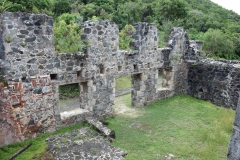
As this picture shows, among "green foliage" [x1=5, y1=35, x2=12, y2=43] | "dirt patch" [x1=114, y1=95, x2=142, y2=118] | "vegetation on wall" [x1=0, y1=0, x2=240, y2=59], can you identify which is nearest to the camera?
"green foliage" [x1=5, y1=35, x2=12, y2=43]

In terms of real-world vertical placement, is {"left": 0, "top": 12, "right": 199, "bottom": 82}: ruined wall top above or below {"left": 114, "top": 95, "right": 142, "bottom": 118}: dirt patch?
above

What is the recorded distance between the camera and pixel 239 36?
26922mm

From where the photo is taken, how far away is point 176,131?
755 centimetres

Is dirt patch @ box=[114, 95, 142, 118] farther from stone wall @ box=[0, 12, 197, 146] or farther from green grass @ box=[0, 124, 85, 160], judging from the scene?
green grass @ box=[0, 124, 85, 160]

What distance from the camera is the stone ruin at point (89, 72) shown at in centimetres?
575

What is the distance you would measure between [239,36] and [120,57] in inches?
967

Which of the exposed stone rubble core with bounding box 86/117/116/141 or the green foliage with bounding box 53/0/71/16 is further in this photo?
the green foliage with bounding box 53/0/71/16

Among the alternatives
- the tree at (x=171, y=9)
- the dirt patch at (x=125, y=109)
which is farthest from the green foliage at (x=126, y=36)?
the tree at (x=171, y=9)

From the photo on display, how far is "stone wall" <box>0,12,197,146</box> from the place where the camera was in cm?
570

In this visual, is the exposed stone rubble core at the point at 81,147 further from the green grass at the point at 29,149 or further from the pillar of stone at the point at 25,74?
the pillar of stone at the point at 25,74

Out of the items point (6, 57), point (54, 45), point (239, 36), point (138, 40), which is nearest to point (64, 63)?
point (54, 45)

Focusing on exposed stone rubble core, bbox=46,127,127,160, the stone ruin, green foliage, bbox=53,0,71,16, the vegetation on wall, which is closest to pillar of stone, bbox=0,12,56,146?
the stone ruin

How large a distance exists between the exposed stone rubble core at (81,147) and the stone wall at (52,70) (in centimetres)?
76

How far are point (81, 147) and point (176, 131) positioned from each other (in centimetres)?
352
